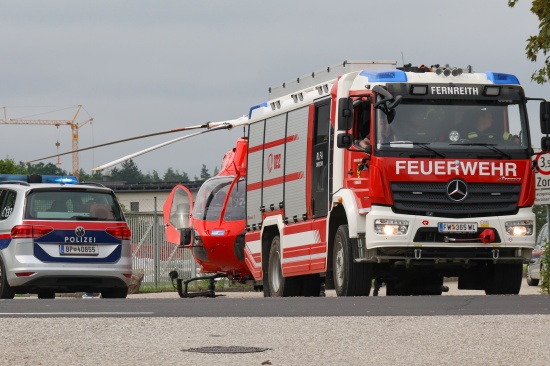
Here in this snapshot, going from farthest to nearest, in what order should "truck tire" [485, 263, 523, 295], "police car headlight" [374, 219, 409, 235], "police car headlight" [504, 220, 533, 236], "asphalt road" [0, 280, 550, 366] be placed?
"truck tire" [485, 263, 523, 295] → "police car headlight" [504, 220, 533, 236] → "police car headlight" [374, 219, 409, 235] → "asphalt road" [0, 280, 550, 366]

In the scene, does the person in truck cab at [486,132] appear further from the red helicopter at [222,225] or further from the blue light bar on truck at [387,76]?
the red helicopter at [222,225]

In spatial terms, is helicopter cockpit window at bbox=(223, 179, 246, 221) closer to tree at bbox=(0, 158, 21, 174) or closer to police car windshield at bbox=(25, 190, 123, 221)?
police car windshield at bbox=(25, 190, 123, 221)

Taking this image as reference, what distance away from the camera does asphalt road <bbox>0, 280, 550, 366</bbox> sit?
10562 mm

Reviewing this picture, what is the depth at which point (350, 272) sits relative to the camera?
20.1m

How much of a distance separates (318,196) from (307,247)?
2.86ft

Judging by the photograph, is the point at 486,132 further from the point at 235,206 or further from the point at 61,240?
the point at 235,206

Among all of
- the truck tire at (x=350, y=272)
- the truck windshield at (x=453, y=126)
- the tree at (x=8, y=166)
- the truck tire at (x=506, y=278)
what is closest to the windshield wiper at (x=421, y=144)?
the truck windshield at (x=453, y=126)

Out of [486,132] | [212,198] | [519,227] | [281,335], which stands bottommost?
[281,335]

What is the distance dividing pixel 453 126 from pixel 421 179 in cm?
93

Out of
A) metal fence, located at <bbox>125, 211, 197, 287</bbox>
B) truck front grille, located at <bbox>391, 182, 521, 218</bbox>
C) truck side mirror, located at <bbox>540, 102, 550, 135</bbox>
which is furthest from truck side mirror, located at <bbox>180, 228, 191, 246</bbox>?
truck side mirror, located at <bbox>540, 102, 550, 135</bbox>

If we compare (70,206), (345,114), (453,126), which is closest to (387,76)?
(345,114)

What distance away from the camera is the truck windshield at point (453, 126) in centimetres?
1955

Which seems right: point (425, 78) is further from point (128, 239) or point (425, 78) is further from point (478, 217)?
point (128, 239)

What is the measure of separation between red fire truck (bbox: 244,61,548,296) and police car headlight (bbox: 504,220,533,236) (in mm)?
22
